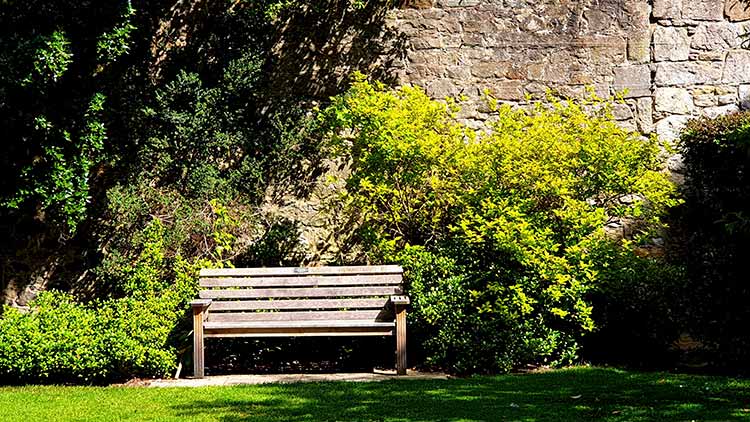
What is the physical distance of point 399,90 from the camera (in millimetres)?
8945

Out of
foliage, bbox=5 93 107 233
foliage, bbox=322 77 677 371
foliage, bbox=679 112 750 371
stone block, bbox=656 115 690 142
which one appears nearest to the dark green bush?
foliage, bbox=5 93 107 233

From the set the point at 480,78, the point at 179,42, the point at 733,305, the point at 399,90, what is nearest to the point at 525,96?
the point at 480,78

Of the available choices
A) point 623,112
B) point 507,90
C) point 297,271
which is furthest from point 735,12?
point 297,271

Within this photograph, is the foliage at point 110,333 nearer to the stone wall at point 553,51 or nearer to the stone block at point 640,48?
the stone wall at point 553,51

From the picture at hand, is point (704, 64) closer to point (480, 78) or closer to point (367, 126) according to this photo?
point (480, 78)

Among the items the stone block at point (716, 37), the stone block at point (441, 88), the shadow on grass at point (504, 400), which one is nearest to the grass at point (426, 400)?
the shadow on grass at point (504, 400)

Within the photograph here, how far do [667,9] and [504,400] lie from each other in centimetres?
523

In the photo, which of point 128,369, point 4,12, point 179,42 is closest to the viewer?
point 128,369

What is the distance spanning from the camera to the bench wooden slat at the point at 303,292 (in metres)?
7.63

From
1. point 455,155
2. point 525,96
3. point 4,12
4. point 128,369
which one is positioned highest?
point 4,12

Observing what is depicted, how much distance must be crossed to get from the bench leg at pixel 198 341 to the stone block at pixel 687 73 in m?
5.28

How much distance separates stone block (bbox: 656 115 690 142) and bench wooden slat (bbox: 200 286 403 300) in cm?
348

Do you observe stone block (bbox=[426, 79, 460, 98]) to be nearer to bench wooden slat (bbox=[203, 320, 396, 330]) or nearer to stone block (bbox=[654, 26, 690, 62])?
stone block (bbox=[654, 26, 690, 62])

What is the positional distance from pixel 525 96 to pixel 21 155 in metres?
4.97
